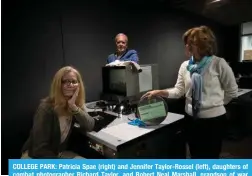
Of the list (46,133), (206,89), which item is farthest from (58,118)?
(206,89)

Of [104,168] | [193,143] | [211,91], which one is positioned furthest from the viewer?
[193,143]

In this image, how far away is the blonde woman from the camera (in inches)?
45.2

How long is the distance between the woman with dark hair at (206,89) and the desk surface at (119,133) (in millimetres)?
198

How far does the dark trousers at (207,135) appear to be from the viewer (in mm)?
1274

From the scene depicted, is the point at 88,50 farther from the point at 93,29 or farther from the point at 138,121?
the point at 138,121

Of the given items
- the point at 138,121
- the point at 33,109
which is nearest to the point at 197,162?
the point at 138,121

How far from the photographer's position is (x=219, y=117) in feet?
4.15

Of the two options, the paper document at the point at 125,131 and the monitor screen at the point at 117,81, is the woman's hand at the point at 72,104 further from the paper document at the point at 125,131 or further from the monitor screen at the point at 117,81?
the monitor screen at the point at 117,81

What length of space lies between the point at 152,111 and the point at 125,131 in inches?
8.9

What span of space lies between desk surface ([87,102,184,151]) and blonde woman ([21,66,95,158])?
0.11m

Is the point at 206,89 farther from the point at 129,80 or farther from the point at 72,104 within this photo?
the point at 72,104

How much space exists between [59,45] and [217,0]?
1625 mm

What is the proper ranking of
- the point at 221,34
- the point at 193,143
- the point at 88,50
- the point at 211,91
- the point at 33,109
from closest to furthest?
1. the point at 211,91
2. the point at 193,143
3. the point at 221,34
4. the point at 33,109
5. the point at 88,50

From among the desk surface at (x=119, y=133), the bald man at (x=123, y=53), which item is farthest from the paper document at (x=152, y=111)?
the bald man at (x=123, y=53)
